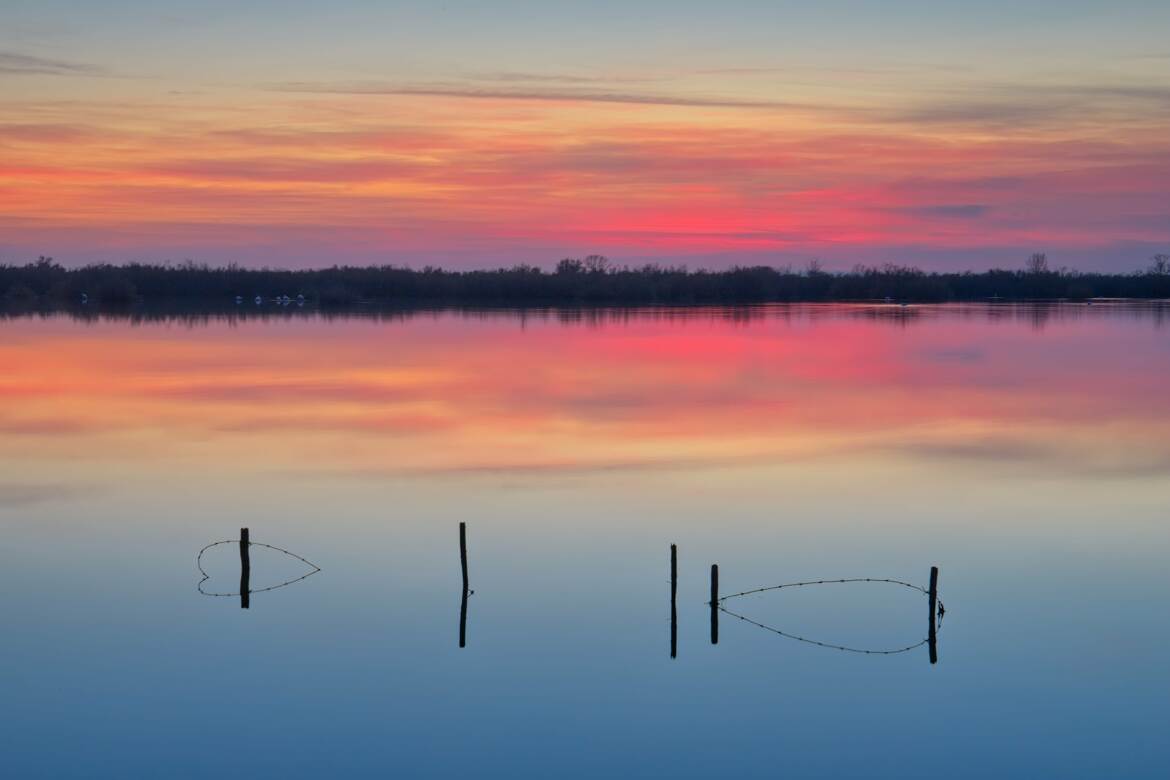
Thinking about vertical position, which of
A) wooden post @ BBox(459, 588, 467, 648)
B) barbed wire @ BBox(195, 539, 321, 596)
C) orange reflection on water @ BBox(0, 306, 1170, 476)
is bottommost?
wooden post @ BBox(459, 588, 467, 648)

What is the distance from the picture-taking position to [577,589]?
12.7 m

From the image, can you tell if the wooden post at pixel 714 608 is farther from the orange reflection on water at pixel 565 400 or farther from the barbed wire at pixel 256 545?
the orange reflection on water at pixel 565 400

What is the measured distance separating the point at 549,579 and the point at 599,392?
60.4 ft

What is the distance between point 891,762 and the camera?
904 centimetres

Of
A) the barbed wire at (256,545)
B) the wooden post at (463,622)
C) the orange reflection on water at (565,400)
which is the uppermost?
the orange reflection on water at (565,400)

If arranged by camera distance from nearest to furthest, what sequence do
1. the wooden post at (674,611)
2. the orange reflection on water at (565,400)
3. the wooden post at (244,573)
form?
the wooden post at (674,611)
the wooden post at (244,573)
the orange reflection on water at (565,400)

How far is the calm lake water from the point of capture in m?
9.35

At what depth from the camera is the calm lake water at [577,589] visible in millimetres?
9352

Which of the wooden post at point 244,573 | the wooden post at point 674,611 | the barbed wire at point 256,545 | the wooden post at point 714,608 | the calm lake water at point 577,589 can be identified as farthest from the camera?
the barbed wire at point 256,545

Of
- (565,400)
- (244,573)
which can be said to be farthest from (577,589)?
(565,400)

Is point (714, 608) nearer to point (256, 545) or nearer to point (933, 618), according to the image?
point (933, 618)

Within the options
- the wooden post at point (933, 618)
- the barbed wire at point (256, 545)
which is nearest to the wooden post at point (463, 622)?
the barbed wire at point (256, 545)

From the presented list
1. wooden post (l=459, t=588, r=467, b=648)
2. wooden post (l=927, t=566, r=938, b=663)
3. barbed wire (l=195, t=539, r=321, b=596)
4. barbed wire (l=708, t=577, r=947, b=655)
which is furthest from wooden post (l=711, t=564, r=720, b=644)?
barbed wire (l=195, t=539, r=321, b=596)

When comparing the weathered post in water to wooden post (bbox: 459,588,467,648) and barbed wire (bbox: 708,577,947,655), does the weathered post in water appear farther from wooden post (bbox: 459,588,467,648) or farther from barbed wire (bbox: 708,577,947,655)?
barbed wire (bbox: 708,577,947,655)
